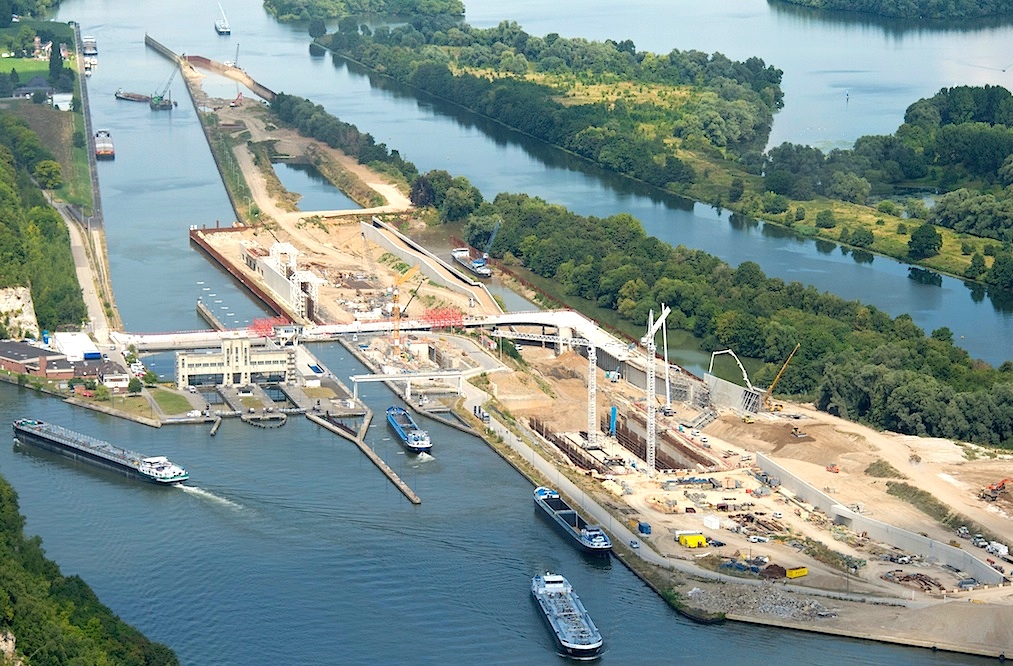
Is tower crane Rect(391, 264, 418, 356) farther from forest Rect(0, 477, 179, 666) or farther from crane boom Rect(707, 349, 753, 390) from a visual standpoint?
forest Rect(0, 477, 179, 666)

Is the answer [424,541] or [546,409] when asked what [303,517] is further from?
[546,409]

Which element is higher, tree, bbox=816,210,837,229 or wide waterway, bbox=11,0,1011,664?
wide waterway, bbox=11,0,1011,664

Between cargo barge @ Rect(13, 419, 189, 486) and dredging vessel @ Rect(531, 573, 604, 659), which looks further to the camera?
cargo barge @ Rect(13, 419, 189, 486)

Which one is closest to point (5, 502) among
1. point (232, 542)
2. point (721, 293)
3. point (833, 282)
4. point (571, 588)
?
point (232, 542)

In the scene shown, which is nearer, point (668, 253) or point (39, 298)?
point (39, 298)

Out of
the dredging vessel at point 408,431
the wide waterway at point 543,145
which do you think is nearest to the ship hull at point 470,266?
the wide waterway at point 543,145

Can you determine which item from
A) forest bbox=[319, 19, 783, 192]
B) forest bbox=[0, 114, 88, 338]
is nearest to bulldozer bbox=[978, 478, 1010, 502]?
forest bbox=[0, 114, 88, 338]

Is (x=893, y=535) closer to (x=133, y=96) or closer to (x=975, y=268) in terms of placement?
(x=975, y=268)
